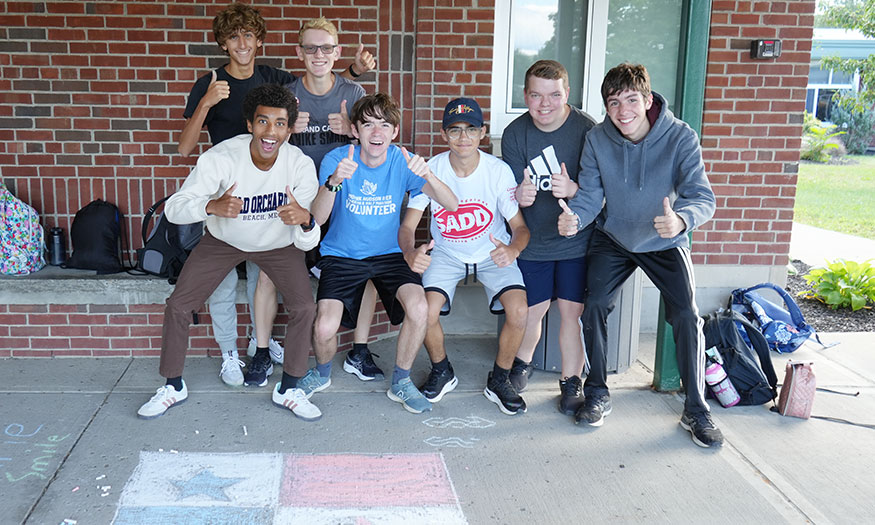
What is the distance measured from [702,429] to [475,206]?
160 centimetres

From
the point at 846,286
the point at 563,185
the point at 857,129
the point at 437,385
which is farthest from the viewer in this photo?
the point at 857,129

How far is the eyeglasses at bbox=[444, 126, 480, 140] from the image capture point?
3867mm

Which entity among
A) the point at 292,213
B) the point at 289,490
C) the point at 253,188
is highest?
the point at 253,188

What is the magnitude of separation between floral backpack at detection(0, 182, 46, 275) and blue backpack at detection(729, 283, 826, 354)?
4461 millimetres

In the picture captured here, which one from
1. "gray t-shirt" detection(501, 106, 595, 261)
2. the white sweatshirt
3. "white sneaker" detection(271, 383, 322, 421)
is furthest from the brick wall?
"white sneaker" detection(271, 383, 322, 421)

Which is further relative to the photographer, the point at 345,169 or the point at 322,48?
the point at 322,48

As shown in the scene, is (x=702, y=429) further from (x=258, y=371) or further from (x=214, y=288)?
(x=214, y=288)

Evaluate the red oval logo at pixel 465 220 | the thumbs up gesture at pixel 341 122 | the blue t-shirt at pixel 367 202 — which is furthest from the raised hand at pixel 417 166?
the thumbs up gesture at pixel 341 122

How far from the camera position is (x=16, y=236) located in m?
4.51

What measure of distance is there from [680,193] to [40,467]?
3191 mm

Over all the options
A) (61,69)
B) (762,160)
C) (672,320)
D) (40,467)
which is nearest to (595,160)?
(672,320)

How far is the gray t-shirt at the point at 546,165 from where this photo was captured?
4.01 m

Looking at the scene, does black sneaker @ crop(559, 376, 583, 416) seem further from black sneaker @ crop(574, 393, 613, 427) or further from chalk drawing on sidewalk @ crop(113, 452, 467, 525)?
chalk drawing on sidewalk @ crop(113, 452, 467, 525)

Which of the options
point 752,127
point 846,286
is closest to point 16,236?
point 752,127
